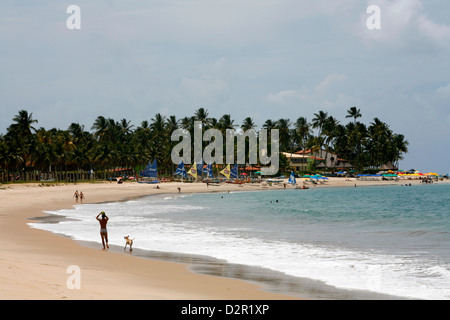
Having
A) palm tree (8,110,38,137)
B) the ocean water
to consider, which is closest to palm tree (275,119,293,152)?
palm tree (8,110,38,137)

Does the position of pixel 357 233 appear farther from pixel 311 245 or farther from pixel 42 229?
pixel 42 229

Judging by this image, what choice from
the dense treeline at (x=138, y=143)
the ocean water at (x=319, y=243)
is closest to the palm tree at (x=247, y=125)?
the dense treeline at (x=138, y=143)

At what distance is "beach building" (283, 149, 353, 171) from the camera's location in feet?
481

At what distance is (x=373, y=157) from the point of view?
513 ft

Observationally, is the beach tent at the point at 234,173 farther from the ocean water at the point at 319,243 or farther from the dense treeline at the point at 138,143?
the ocean water at the point at 319,243

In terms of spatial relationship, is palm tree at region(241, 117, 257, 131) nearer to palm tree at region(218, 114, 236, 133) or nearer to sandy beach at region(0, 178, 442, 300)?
palm tree at region(218, 114, 236, 133)

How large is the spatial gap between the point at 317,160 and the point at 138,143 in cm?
5580

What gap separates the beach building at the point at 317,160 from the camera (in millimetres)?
146500

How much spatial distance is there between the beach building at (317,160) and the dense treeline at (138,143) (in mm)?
2440

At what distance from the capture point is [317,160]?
15075cm

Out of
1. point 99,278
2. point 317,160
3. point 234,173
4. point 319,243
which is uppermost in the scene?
point 317,160

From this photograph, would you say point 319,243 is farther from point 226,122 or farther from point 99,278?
point 226,122

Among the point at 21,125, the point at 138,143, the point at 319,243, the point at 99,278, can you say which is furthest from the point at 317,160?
the point at 99,278

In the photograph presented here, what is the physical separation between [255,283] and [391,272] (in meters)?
4.83
